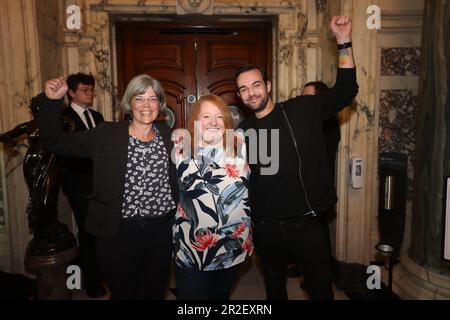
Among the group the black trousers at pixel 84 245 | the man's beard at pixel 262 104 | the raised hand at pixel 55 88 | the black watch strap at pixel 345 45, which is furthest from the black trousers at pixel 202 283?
the black trousers at pixel 84 245

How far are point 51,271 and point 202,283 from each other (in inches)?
57.2

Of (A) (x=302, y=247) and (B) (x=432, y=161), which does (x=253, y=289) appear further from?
(B) (x=432, y=161)

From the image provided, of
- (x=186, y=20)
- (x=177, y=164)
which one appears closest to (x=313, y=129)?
(x=177, y=164)

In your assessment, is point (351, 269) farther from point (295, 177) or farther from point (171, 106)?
point (171, 106)

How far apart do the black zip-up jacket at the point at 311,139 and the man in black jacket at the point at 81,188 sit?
1.57 metres

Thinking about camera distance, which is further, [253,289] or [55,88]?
[253,289]

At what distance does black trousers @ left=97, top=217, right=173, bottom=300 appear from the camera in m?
1.92

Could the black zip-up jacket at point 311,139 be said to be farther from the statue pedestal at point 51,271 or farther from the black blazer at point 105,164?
the statue pedestal at point 51,271

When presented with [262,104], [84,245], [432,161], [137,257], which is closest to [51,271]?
[84,245]

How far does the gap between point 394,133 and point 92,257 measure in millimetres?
2918

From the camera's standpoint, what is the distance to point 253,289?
125 inches

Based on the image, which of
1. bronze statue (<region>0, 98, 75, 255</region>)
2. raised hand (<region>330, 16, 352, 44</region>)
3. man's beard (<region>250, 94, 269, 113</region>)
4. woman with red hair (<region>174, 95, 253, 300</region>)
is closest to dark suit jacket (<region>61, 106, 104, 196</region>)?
bronze statue (<region>0, 98, 75, 255</region>)

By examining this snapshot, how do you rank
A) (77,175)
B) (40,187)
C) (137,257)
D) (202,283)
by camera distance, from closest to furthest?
(202,283) → (137,257) → (40,187) → (77,175)

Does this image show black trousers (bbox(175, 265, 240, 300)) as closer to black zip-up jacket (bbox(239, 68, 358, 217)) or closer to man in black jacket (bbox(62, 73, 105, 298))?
black zip-up jacket (bbox(239, 68, 358, 217))
